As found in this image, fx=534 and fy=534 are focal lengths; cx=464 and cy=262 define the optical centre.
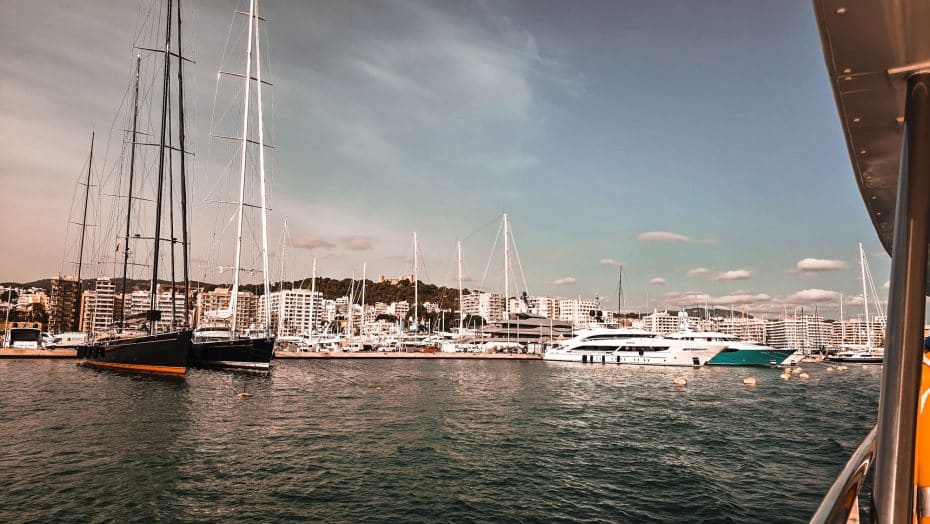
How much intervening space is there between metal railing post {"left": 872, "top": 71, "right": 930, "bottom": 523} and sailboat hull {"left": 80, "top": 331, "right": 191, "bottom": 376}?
3562 centimetres

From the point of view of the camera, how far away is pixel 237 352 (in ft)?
135

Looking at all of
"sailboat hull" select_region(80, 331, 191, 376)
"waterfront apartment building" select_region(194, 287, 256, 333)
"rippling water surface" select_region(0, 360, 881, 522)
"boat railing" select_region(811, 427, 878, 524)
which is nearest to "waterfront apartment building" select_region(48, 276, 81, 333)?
"waterfront apartment building" select_region(194, 287, 256, 333)

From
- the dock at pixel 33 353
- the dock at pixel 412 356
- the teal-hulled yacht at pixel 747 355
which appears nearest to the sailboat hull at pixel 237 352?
the dock at pixel 33 353

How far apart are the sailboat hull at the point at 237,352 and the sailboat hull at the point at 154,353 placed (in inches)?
224

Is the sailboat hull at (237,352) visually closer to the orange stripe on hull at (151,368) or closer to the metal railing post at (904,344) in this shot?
the orange stripe on hull at (151,368)

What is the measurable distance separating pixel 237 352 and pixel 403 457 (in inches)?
1200

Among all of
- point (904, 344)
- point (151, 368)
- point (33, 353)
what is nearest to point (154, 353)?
point (151, 368)

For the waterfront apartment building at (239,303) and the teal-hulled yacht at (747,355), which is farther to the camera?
the waterfront apartment building at (239,303)

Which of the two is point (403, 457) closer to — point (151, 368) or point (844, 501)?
point (844, 501)

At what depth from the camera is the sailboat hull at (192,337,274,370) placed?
40.8 metres

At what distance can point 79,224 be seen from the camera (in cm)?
6419

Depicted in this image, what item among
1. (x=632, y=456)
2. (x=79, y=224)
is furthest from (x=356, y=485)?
(x=79, y=224)

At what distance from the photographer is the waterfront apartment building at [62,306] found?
13009 centimetres

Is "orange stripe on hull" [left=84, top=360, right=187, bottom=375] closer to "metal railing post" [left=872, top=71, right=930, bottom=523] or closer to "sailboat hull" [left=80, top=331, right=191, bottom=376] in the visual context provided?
"sailboat hull" [left=80, top=331, right=191, bottom=376]
